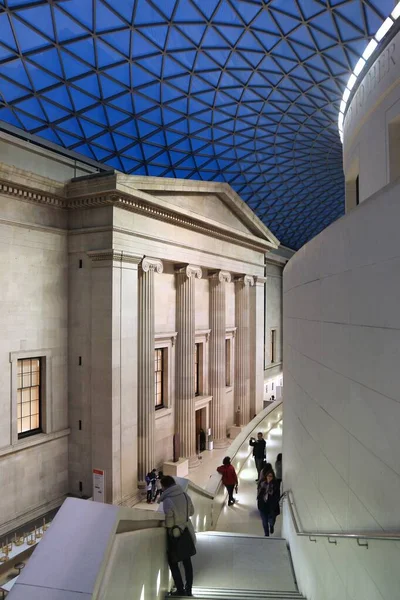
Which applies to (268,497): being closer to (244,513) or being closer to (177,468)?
(244,513)

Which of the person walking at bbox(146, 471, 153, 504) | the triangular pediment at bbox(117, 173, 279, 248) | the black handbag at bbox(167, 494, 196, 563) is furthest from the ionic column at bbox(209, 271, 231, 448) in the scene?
the black handbag at bbox(167, 494, 196, 563)

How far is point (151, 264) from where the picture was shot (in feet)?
61.1

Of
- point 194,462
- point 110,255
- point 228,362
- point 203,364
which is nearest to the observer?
point 110,255

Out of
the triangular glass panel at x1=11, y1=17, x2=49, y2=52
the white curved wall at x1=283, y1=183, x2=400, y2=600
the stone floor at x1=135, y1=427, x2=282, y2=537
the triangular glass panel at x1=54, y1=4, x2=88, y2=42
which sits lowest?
the stone floor at x1=135, y1=427, x2=282, y2=537

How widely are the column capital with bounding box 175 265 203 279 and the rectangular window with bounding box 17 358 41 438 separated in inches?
333

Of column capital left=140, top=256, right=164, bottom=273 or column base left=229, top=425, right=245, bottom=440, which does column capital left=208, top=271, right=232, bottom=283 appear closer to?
column capital left=140, top=256, right=164, bottom=273

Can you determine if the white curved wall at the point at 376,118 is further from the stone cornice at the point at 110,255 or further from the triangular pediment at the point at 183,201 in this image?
the stone cornice at the point at 110,255

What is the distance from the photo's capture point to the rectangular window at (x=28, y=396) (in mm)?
15422

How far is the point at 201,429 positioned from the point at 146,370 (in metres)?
7.93

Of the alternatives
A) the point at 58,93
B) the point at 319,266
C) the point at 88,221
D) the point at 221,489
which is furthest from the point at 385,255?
the point at 58,93

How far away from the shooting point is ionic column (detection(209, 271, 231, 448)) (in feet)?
81.7

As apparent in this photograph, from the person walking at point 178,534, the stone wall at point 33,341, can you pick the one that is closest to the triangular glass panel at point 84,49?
the stone wall at point 33,341

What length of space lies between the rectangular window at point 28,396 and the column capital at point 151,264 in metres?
5.84

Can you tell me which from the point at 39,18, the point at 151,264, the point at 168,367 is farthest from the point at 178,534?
the point at 39,18
